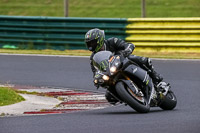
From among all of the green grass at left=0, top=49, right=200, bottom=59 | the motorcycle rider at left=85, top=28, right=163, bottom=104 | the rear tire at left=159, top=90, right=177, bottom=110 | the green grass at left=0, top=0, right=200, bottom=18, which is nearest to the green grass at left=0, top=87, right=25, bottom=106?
the motorcycle rider at left=85, top=28, right=163, bottom=104

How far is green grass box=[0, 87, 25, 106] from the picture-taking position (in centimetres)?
1150

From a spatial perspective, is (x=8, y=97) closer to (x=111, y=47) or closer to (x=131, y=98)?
(x=111, y=47)

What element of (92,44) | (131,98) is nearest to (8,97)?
(92,44)

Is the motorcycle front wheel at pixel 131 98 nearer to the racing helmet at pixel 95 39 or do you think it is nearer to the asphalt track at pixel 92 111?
the asphalt track at pixel 92 111

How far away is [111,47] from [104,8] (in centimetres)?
1805

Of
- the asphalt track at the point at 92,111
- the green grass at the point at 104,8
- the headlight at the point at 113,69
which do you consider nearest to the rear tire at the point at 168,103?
the asphalt track at the point at 92,111

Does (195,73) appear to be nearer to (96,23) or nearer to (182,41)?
(182,41)

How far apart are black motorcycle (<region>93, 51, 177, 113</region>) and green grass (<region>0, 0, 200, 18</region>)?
15.9m

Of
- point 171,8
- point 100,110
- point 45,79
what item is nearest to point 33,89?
point 45,79

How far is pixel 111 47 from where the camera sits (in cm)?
1065

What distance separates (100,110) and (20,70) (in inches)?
265

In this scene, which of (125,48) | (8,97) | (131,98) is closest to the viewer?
(131,98)

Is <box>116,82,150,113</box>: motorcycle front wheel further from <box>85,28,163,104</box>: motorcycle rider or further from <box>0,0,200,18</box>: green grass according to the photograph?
<box>0,0,200,18</box>: green grass

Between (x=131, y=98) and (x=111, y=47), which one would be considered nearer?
(x=131, y=98)
